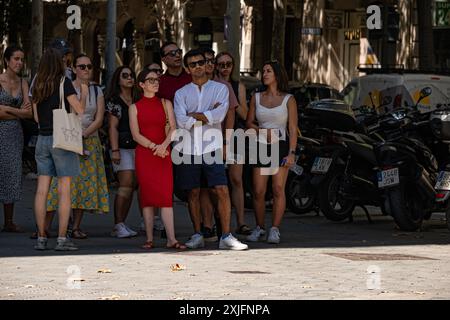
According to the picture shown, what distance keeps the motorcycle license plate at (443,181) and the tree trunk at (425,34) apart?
19.3 meters

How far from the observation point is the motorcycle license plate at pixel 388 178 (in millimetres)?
16031

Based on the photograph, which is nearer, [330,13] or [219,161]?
[219,161]

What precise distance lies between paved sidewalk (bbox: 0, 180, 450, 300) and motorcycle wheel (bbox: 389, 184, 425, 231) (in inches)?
4.4

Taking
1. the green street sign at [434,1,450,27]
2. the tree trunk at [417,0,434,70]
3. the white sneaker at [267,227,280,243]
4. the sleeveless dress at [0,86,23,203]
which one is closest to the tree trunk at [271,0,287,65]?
the green street sign at [434,1,450,27]

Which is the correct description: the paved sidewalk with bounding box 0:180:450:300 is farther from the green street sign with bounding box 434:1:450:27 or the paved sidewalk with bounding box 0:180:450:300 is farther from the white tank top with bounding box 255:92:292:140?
the green street sign with bounding box 434:1:450:27

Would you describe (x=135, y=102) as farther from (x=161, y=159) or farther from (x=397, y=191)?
(x=397, y=191)

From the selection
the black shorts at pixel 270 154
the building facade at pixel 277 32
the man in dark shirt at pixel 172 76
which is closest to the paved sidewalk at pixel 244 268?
the black shorts at pixel 270 154

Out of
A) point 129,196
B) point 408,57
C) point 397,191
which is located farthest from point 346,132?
point 408,57

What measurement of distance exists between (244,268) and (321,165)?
547 cm

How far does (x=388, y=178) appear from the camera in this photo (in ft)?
52.9

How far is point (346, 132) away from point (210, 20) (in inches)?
1467

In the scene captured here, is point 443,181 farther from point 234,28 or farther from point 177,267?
point 234,28

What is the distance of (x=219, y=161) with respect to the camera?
1374 cm

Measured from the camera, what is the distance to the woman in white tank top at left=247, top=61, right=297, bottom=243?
14.4 meters
